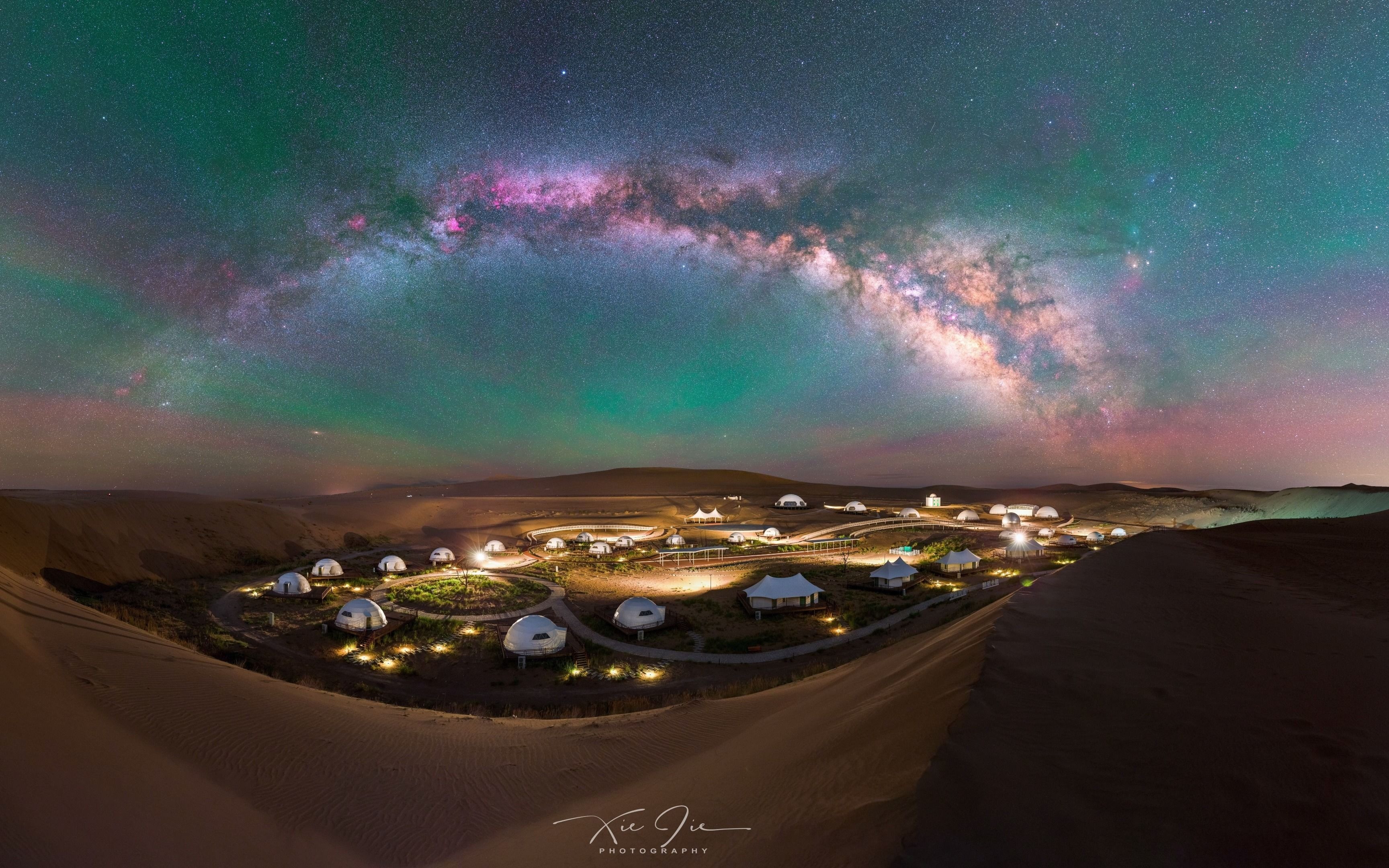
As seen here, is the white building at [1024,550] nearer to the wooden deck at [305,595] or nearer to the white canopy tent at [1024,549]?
the white canopy tent at [1024,549]

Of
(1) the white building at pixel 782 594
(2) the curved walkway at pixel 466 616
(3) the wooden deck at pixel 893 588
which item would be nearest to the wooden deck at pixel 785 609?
(1) the white building at pixel 782 594

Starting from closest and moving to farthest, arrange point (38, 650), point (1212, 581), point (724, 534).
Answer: point (38, 650) < point (1212, 581) < point (724, 534)

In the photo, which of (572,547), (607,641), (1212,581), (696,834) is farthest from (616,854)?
(572,547)

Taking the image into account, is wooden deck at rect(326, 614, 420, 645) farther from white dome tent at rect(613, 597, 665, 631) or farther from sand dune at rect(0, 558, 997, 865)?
sand dune at rect(0, 558, 997, 865)

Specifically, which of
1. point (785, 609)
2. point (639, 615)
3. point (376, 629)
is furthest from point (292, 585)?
point (785, 609)

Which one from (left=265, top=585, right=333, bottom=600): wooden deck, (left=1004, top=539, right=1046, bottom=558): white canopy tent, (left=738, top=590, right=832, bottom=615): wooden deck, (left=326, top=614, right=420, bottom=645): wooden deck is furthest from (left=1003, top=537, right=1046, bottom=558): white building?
(left=265, top=585, right=333, bottom=600): wooden deck

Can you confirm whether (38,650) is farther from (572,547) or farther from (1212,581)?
(572,547)
